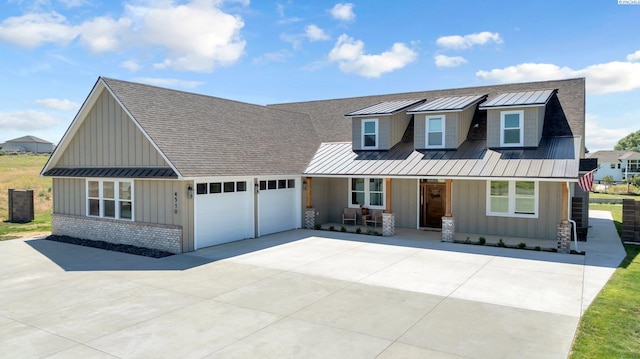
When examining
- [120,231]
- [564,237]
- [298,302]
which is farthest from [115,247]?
[564,237]

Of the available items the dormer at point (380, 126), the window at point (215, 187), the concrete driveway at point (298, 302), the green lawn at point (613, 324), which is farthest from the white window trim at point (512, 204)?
the window at point (215, 187)

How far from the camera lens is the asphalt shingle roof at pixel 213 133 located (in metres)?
14.9

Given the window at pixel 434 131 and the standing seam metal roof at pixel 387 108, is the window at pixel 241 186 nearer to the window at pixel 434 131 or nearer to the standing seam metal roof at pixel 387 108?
the standing seam metal roof at pixel 387 108

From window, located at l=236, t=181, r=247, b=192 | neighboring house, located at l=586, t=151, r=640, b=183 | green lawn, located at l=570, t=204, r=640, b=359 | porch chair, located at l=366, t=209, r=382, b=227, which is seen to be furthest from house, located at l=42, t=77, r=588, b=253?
neighboring house, located at l=586, t=151, r=640, b=183

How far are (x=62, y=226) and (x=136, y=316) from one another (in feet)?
39.8

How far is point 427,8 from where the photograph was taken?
61.1 feet

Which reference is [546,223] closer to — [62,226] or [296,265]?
[296,265]

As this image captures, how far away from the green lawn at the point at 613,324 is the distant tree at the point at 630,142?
402ft

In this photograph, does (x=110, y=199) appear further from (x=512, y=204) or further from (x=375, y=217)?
(x=512, y=204)

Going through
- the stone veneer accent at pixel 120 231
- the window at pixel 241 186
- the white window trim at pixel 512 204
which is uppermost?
the window at pixel 241 186

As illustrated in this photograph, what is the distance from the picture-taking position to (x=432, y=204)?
63.2 feet

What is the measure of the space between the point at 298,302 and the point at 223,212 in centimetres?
742

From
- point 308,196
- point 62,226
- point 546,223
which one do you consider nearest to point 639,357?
point 546,223

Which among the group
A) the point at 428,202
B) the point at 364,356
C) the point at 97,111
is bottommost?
the point at 364,356
